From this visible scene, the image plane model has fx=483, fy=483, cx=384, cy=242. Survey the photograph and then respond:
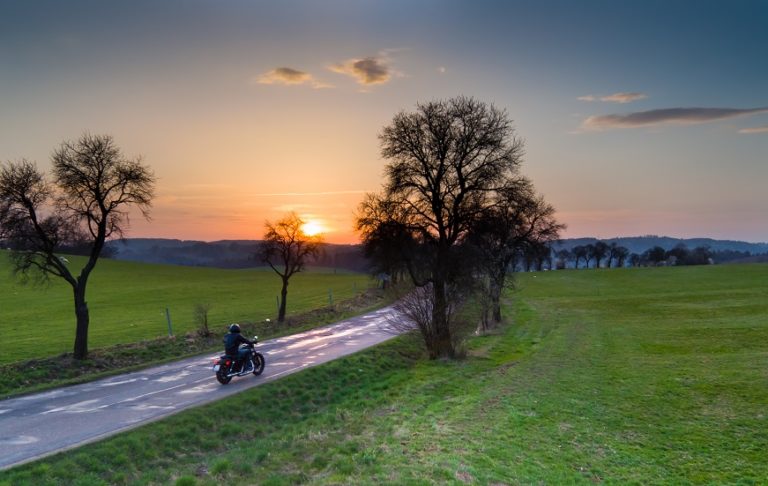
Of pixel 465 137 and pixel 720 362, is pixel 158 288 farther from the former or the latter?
pixel 720 362

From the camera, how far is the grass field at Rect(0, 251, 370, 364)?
3077 centimetres

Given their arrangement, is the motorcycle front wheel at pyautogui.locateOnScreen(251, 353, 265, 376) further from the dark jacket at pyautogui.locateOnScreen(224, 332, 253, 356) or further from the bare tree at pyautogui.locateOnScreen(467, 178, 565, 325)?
the bare tree at pyautogui.locateOnScreen(467, 178, 565, 325)

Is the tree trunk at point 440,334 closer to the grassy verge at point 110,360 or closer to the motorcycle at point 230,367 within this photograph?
the motorcycle at point 230,367

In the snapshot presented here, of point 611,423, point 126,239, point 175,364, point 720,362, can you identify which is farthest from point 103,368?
point 720,362

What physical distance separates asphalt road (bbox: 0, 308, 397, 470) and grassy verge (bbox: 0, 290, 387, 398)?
3.90ft

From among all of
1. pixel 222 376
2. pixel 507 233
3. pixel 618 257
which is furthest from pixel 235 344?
pixel 618 257

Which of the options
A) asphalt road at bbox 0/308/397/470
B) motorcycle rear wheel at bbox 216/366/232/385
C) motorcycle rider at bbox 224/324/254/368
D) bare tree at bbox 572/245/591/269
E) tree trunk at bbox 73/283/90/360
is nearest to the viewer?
asphalt road at bbox 0/308/397/470

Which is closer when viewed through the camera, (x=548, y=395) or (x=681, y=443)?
(x=681, y=443)

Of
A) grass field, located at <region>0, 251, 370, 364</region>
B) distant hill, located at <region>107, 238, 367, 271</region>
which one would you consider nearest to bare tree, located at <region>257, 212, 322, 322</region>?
grass field, located at <region>0, 251, 370, 364</region>

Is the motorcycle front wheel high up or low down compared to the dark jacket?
down

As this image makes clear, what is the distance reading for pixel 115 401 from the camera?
15.5 meters

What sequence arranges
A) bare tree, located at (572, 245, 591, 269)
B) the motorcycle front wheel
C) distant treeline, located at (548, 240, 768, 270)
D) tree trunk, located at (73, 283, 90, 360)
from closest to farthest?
the motorcycle front wheel, tree trunk, located at (73, 283, 90, 360), distant treeline, located at (548, 240, 768, 270), bare tree, located at (572, 245, 591, 269)

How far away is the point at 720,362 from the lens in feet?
66.7

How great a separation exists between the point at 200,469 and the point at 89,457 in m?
2.46
